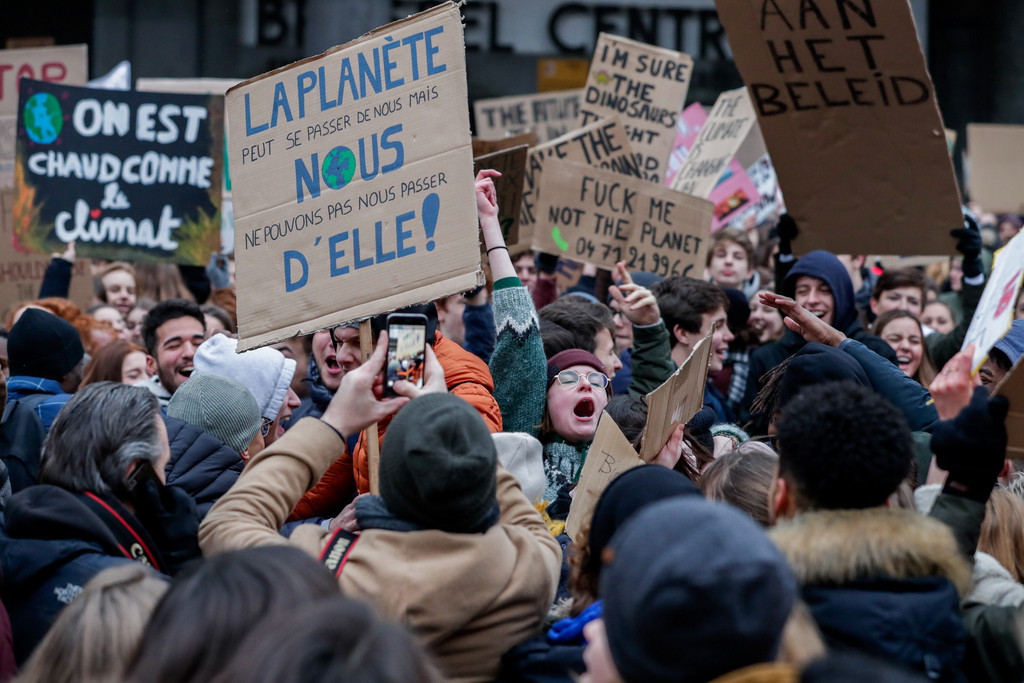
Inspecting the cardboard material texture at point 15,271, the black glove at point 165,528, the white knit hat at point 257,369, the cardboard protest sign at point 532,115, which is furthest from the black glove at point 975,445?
the cardboard protest sign at point 532,115

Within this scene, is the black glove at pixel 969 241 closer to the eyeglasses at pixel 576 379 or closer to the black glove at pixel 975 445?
the eyeglasses at pixel 576 379

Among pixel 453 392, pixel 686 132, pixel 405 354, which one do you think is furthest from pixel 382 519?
pixel 686 132

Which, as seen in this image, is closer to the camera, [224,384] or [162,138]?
[224,384]

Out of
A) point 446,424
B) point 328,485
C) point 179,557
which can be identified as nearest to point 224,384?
point 328,485

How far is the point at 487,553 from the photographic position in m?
2.37

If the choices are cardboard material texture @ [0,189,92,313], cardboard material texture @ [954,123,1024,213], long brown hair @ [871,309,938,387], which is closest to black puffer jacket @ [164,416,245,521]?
long brown hair @ [871,309,938,387]

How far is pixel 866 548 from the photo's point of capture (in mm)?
2053

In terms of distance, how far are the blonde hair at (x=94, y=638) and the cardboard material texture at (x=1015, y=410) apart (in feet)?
6.45

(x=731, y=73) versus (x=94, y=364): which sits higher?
(x=731, y=73)

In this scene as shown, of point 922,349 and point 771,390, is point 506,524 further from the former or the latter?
point 922,349

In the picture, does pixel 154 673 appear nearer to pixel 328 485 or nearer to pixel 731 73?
pixel 328 485

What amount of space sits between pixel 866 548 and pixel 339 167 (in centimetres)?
182

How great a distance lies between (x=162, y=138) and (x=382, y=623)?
589 centimetres

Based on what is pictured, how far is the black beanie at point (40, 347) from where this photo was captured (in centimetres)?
455
